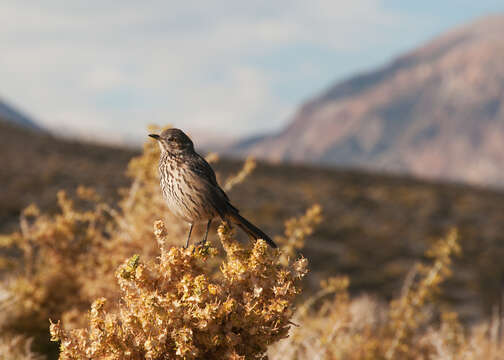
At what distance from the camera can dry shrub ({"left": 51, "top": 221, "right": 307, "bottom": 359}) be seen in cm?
285

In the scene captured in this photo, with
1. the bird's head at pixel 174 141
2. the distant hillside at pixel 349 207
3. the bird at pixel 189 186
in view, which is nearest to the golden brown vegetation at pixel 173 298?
the bird at pixel 189 186

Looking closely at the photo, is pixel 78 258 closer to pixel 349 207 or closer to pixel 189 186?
pixel 189 186

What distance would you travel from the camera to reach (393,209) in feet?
76.7

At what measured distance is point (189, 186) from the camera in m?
3.71

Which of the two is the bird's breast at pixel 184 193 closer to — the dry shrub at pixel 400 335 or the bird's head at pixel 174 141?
the bird's head at pixel 174 141

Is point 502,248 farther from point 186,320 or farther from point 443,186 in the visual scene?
point 186,320

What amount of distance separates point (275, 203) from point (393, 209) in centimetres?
568

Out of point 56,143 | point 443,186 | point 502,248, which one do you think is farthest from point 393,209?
point 56,143

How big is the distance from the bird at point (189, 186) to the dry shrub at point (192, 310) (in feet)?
1.95

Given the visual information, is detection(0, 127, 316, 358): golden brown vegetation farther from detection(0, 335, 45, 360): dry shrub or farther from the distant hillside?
the distant hillside

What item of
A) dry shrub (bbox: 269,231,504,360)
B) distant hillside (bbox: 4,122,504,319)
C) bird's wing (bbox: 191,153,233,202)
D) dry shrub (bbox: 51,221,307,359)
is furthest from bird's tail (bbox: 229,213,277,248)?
distant hillside (bbox: 4,122,504,319)

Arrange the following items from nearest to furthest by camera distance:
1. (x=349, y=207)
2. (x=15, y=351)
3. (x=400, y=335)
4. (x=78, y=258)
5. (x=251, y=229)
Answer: (x=251, y=229), (x=15, y=351), (x=400, y=335), (x=78, y=258), (x=349, y=207)

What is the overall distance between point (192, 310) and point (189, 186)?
1.04 meters

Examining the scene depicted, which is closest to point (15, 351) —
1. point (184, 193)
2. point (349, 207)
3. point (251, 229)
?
point (184, 193)
